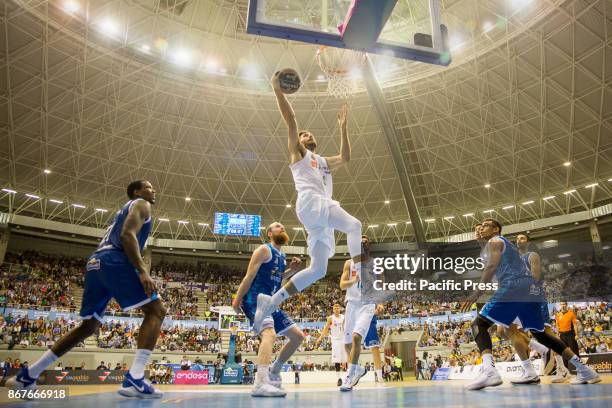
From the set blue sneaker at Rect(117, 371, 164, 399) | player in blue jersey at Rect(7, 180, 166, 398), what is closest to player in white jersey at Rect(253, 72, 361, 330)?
player in blue jersey at Rect(7, 180, 166, 398)

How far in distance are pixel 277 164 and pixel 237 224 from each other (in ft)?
19.3

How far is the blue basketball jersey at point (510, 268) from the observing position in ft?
19.7

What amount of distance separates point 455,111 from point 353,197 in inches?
476

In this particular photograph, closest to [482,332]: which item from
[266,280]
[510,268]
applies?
[510,268]

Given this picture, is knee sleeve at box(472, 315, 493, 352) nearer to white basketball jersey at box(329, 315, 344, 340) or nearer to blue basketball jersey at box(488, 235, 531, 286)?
blue basketball jersey at box(488, 235, 531, 286)

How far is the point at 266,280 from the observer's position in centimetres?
597

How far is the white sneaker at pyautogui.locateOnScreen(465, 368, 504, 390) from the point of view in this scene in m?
5.44

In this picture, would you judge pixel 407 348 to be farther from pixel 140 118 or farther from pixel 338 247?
pixel 140 118

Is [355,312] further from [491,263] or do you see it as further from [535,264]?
[535,264]

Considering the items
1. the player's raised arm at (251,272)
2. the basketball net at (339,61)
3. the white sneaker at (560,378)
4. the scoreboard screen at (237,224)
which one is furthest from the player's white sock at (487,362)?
the scoreboard screen at (237,224)

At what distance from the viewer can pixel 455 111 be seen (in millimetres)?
28109

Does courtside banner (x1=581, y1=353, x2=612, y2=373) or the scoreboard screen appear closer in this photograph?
courtside banner (x1=581, y1=353, x2=612, y2=373)

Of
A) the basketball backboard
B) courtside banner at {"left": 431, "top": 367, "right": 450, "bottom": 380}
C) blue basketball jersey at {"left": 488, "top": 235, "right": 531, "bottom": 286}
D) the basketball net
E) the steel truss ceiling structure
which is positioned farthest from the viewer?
the steel truss ceiling structure

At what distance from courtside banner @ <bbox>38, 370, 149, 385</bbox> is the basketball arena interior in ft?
0.32
